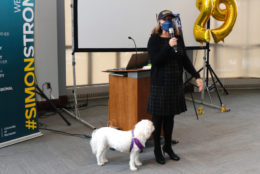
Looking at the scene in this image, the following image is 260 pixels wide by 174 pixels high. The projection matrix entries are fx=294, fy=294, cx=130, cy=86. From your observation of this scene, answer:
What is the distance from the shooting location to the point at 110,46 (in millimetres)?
4062

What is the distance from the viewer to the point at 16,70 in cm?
312

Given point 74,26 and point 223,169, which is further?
point 74,26

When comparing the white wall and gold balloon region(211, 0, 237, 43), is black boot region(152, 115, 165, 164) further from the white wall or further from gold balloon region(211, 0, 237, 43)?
the white wall

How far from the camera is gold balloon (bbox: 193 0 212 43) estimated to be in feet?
14.3

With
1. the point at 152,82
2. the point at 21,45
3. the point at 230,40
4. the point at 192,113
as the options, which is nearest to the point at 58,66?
the point at 21,45

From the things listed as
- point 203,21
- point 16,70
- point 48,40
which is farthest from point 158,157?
point 48,40

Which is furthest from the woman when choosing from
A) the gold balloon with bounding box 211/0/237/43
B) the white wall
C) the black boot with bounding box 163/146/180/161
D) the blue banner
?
the white wall

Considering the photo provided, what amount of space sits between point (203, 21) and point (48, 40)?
8.10 feet

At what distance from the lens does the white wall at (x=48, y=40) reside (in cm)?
462

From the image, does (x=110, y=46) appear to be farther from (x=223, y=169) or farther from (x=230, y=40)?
(x=230, y=40)

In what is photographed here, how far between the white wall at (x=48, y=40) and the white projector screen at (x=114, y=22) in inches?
45.3

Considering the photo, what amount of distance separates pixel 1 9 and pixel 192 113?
10.1 ft

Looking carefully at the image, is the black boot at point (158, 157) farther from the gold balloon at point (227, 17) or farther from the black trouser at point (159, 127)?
the gold balloon at point (227, 17)

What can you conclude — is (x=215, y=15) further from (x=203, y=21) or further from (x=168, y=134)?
(x=168, y=134)
